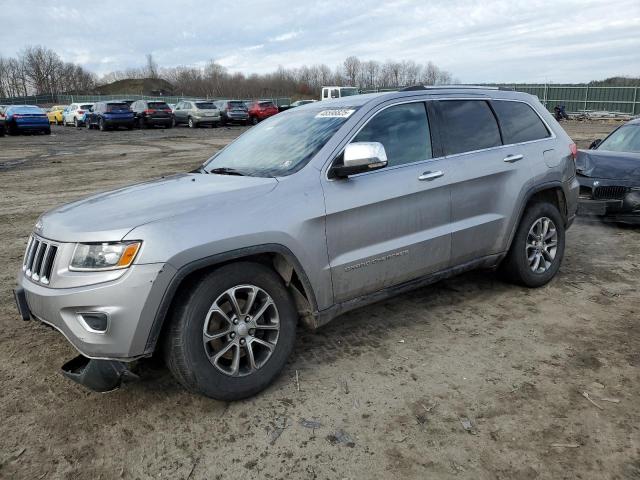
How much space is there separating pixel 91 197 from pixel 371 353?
2194 mm

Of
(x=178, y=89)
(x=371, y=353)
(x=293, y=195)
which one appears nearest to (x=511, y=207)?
(x=371, y=353)

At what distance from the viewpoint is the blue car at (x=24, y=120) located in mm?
26000

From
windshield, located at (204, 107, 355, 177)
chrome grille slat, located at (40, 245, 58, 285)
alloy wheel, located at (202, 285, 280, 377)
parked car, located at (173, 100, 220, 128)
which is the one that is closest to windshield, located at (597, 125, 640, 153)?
windshield, located at (204, 107, 355, 177)

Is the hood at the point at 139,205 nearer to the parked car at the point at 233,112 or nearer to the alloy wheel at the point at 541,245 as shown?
the alloy wheel at the point at 541,245

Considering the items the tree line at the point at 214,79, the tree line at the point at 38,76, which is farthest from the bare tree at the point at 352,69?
the tree line at the point at 38,76

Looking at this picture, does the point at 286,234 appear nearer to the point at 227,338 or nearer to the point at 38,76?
the point at 227,338

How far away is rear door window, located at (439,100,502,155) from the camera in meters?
4.17

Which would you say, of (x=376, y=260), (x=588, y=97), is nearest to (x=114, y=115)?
(x=376, y=260)

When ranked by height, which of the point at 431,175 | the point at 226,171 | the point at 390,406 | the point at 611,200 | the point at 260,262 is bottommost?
the point at 390,406

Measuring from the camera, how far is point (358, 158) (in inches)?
129

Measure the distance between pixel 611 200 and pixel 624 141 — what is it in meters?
1.52

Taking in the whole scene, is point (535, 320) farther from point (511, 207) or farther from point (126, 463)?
point (126, 463)

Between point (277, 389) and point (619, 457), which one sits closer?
point (619, 457)

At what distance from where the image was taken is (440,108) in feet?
13.7
